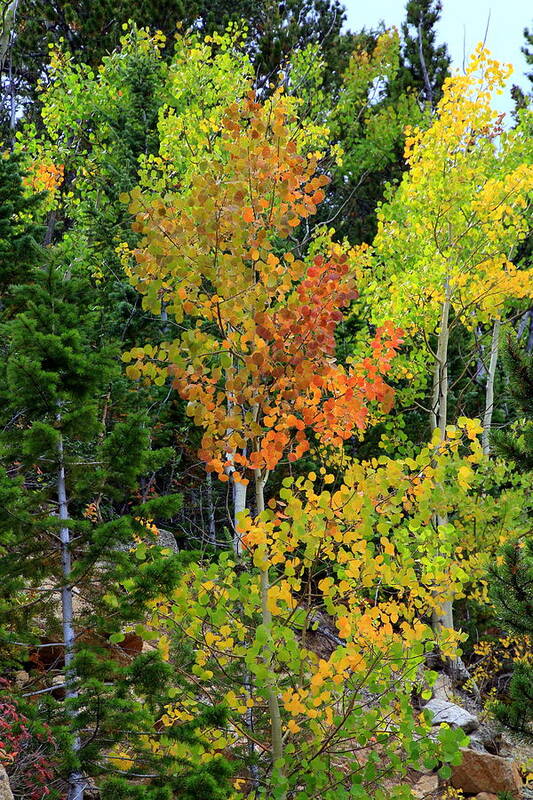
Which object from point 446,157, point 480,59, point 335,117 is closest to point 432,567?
point 446,157

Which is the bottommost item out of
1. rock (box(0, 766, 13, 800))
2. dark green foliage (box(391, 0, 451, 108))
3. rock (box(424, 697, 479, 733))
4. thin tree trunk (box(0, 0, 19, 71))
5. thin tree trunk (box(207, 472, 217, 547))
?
rock (box(424, 697, 479, 733))

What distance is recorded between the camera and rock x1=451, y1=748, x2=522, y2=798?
6.78 meters

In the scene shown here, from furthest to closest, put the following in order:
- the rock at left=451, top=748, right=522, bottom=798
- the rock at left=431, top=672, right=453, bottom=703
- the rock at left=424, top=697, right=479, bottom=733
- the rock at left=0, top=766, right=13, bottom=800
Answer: the rock at left=431, top=672, right=453, bottom=703, the rock at left=424, top=697, right=479, bottom=733, the rock at left=451, top=748, right=522, bottom=798, the rock at left=0, top=766, right=13, bottom=800

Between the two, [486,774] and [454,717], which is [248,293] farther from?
[454,717]

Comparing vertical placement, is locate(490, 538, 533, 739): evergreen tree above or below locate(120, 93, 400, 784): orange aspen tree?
below

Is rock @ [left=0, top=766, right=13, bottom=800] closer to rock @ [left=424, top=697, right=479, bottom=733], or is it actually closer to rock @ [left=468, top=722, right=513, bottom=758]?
rock @ [left=424, top=697, right=479, bottom=733]

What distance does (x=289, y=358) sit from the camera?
359 centimetres

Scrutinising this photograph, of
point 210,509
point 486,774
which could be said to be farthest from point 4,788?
point 210,509

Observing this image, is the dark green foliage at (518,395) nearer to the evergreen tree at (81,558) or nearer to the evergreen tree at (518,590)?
the evergreen tree at (518,590)

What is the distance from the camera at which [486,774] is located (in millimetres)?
6809

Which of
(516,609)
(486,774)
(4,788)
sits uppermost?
(516,609)

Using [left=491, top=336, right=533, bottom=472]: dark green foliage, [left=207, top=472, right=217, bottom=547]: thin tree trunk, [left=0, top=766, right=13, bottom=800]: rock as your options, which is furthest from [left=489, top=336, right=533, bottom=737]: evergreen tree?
[left=207, top=472, right=217, bottom=547]: thin tree trunk

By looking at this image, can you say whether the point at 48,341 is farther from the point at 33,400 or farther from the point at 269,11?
the point at 269,11

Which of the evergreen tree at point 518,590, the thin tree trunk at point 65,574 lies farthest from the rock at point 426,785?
the thin tree trunk at point 65,574
